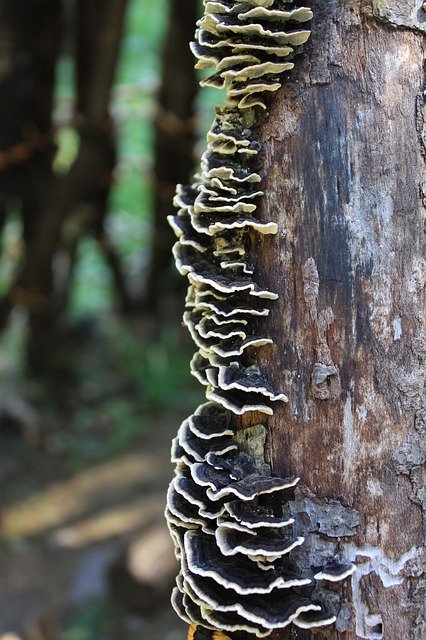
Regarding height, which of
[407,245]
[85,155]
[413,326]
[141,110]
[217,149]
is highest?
[141,110]

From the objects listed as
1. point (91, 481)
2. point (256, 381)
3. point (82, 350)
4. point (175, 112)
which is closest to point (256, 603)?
point (256, 381)

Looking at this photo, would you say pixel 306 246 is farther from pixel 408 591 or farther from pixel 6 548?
pixel 6 548

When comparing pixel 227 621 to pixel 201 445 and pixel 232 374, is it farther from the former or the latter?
pixel 232 374


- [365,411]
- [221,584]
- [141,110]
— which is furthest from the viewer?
[141,110]

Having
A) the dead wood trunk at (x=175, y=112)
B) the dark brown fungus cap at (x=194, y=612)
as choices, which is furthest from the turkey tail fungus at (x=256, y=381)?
the dead wood trunk at (x=175, y=112)

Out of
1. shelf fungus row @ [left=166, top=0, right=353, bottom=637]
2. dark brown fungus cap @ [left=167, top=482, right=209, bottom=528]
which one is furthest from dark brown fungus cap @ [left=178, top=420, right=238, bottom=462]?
dark brown fungus cap @ [left=167, top=482, right=209, bottom=528]

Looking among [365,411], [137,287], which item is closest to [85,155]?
[137,287]
